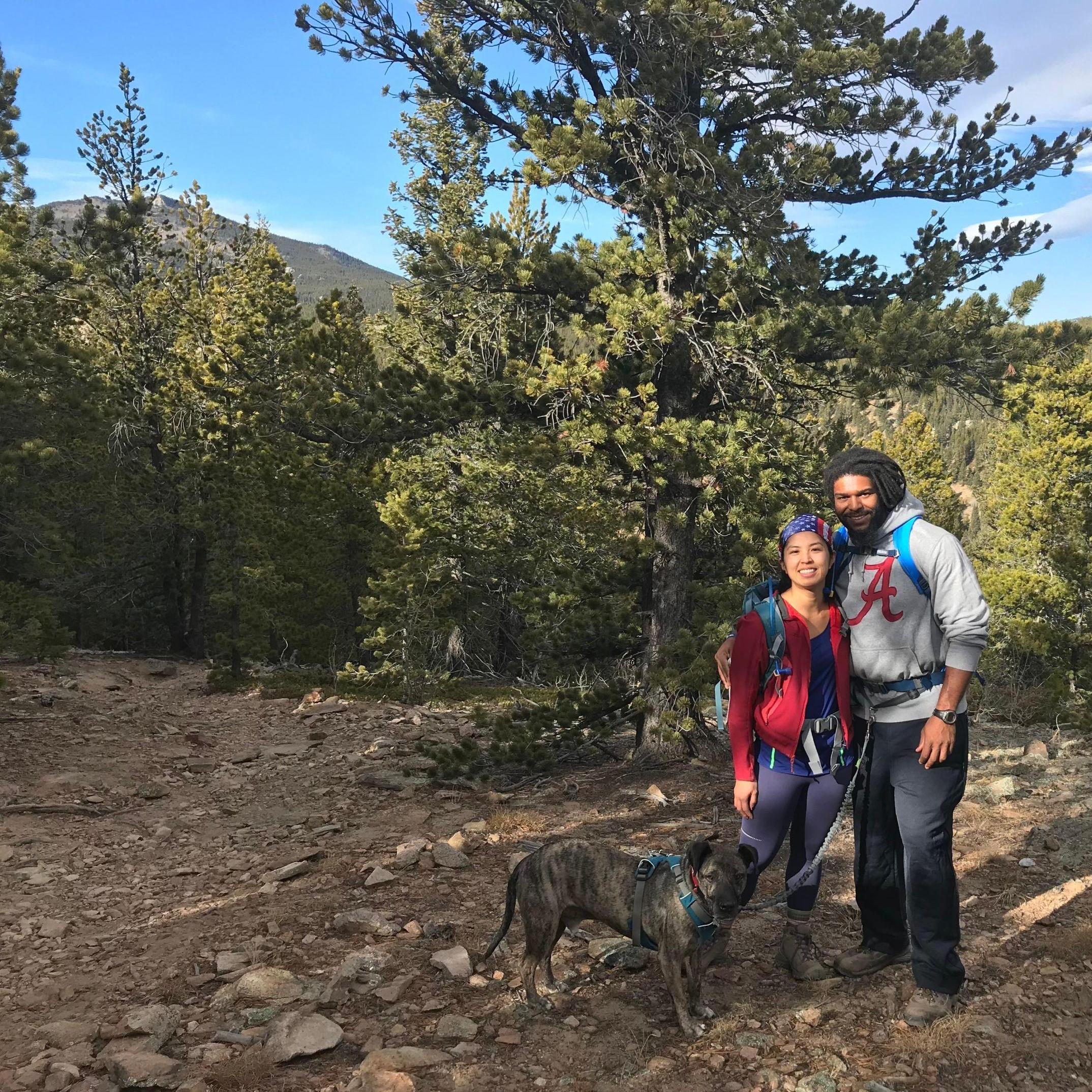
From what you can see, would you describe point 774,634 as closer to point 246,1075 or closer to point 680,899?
point 680,899

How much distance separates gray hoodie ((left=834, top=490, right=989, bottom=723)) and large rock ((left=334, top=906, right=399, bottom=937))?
3.14m

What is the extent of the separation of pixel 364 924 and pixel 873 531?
12.2ft

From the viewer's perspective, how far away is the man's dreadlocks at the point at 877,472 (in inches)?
133

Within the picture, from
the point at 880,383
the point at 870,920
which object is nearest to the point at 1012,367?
the point at 880,383

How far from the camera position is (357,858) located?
19.8 ft

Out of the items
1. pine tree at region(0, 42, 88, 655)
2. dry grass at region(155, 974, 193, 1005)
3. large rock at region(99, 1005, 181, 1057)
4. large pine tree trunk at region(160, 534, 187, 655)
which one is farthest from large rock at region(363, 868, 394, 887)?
large pine tree trunk at region(160, 534, 187, 655)

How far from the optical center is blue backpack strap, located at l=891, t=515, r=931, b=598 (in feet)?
10.9

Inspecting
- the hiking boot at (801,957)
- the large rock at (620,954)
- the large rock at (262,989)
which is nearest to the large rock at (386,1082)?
the large rock at (262,989)

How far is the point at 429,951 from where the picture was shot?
14.5ft

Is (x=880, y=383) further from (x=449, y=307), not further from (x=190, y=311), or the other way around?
(x=190, y=311)

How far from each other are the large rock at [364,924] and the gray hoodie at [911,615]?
314 centimetres

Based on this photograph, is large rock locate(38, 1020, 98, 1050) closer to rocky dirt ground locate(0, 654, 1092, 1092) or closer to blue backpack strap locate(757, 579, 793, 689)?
rocky dirt ground locate(0, 654, 1092, 1092)

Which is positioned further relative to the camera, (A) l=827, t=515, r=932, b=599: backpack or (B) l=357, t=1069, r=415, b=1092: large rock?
(A) l=827, t=515, r=932, b=599: backpack

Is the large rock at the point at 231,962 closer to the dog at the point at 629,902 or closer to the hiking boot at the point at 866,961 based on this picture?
the dog at the point at 629,902
